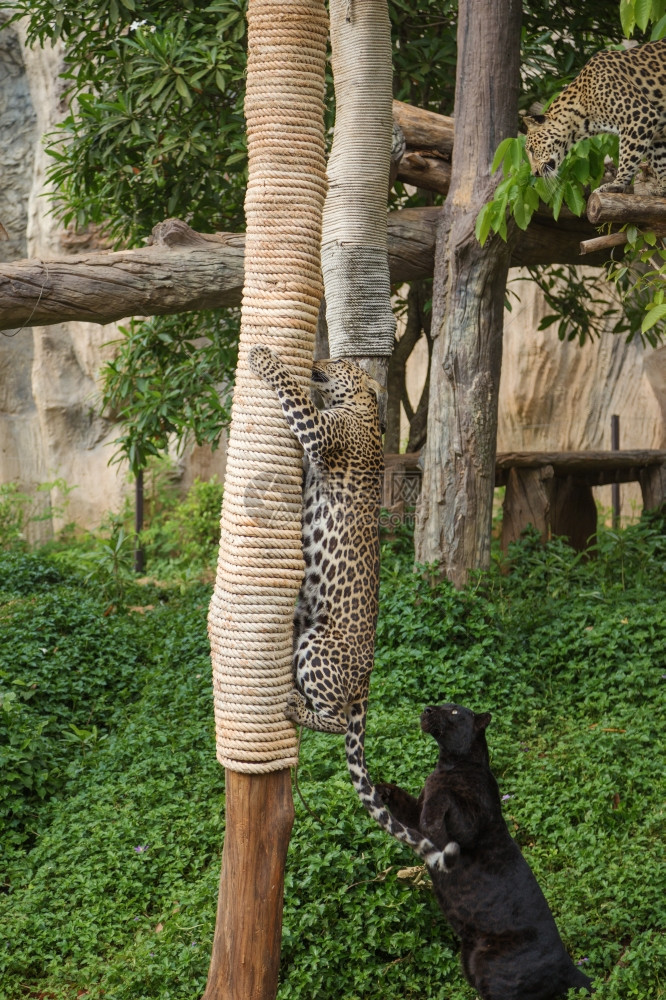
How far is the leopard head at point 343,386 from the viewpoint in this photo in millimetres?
3004

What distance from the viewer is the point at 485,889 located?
349cm

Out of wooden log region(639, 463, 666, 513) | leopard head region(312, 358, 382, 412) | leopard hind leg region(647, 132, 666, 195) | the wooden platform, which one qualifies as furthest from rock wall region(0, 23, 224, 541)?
leopard head region(312, 358, 382, 412)

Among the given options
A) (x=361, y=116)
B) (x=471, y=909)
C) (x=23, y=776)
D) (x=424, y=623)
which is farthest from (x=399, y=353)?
(x=471, y=909)

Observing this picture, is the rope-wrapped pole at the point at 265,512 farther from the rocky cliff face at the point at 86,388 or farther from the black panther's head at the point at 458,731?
the rocky cliff face at the point at 86,388

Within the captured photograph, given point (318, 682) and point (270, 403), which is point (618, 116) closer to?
point (270, 403)

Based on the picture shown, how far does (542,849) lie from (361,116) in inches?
143

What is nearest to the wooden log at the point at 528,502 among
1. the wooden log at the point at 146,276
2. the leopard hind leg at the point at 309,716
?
the wooden log at the point at 146,276

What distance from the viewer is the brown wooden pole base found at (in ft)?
8.80

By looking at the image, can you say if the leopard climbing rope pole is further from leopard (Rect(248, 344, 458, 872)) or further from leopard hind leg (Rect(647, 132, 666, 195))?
leopard hind leg (Rect(647, 132, 666, 195))

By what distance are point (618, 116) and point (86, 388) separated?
1027cm

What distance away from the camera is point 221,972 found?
2.73 metres

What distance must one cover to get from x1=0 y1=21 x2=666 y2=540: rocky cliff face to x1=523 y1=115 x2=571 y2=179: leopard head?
8.58 meters

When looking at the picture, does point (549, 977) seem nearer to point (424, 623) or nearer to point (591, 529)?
point (424, 623)

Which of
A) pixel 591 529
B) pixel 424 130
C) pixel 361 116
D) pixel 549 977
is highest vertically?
pixel 424 130
